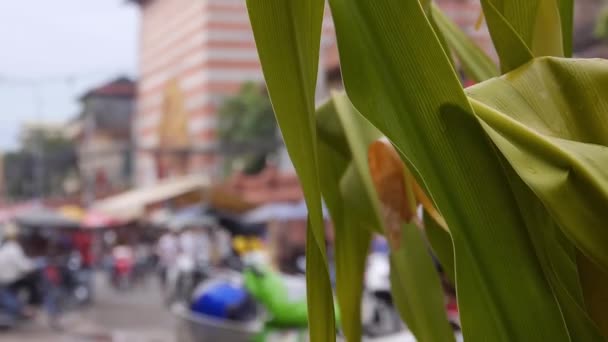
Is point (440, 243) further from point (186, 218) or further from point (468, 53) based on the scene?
point (186, 218)

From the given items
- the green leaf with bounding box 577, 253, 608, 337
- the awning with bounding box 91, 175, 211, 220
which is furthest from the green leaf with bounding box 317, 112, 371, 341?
the awning with bounding box 91, 175, 211, 220

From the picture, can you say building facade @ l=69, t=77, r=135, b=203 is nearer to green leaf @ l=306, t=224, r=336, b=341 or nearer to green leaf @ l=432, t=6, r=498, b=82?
green leaf @ l=432, t=6, r=498, b=82

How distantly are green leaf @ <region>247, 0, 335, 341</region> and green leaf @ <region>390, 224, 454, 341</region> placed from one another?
191 mm

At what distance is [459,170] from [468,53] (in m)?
0.29

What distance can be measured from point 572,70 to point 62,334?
25.8 ft

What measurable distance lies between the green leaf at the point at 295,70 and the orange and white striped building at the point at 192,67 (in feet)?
62.6

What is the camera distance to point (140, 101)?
28469mm

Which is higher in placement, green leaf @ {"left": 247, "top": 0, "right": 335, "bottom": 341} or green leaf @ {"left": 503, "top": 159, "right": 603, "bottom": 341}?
green leaf @ {"left": 247, "top": 0, "right": 335, "bottom": 341}

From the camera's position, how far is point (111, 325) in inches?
329

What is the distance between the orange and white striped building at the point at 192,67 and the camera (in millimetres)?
22047

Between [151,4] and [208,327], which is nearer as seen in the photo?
[208,327]

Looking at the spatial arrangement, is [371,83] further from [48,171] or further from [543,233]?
[48,171]

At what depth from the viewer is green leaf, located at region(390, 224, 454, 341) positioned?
2.10 ft

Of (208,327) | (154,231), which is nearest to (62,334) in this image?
(208,327)
